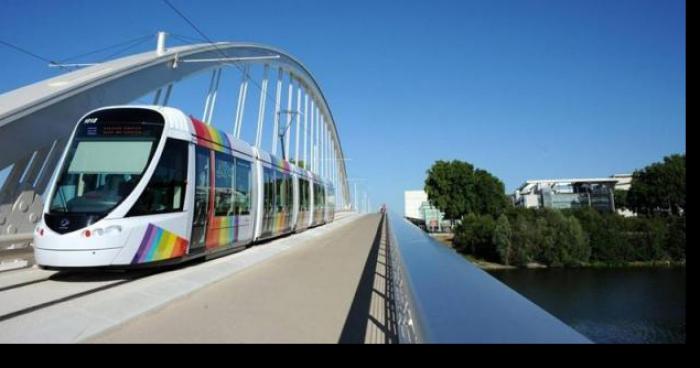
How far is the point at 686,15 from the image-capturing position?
1755mm

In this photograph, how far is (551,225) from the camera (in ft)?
116

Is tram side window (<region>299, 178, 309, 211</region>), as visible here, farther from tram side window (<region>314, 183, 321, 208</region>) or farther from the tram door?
the tram door

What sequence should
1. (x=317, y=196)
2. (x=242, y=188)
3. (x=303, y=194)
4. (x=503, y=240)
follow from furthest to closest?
(x=503, y=240) < (x=317, y=196) < (x=303, y=194) < (x=242, y=188)

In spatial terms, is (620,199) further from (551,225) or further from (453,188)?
(453,188)

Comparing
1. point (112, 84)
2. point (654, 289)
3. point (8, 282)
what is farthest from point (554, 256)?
point (8, 282)

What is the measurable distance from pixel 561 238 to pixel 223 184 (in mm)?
32127

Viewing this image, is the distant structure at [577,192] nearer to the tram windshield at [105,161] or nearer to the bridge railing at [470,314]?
the tram windshield at [105,161]

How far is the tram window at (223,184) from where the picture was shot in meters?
9.06

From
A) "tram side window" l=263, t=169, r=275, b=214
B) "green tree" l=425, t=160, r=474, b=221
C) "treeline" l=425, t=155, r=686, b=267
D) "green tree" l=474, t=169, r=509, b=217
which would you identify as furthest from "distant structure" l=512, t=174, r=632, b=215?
"tram side window" l=263, t=169, r=275, b=214

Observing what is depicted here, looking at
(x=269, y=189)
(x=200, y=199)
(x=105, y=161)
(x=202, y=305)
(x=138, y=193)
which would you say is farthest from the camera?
(x=269, y=189)

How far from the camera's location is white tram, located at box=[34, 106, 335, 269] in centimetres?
633

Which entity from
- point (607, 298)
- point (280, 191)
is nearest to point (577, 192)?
point (607, 298)

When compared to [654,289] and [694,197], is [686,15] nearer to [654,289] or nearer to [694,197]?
[694,197]
